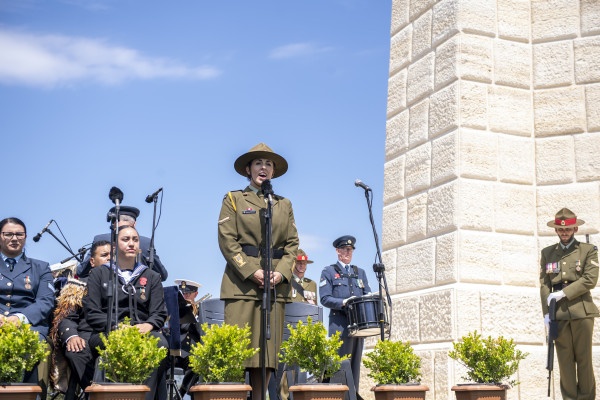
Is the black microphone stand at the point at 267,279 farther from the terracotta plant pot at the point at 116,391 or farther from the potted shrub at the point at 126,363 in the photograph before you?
the terracotta plant pot at the point at 116,391

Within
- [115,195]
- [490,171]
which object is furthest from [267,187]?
[490,171]

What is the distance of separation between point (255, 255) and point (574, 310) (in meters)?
3.17

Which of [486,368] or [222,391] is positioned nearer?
[222,391]

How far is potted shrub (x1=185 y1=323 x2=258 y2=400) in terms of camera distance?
493cm

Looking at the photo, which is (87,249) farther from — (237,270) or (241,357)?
(241,357)

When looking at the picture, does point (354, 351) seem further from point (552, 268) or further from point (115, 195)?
point (115, 195)

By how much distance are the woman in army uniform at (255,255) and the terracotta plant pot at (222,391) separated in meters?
0.56

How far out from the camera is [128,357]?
486cm

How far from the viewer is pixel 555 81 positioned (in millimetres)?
7812

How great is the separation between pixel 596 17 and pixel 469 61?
1466 millimetres

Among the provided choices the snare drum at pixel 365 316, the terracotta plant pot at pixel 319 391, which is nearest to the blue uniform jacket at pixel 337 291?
the snare drum at pixel 365 316

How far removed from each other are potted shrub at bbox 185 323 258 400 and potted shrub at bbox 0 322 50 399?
109cm

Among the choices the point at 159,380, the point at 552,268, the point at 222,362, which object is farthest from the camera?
the point at 552,268

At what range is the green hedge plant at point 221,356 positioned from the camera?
4.98 meters
